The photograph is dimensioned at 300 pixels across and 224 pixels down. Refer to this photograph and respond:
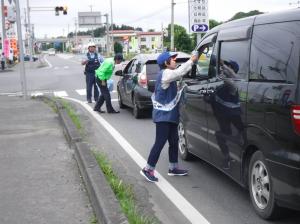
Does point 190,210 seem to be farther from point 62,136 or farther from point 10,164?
point 62,136

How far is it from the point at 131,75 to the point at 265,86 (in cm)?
836

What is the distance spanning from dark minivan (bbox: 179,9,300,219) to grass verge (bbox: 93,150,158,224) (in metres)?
1.10

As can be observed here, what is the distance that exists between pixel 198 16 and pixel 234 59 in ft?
38.0

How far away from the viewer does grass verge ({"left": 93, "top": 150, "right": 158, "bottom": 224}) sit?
4621 mm

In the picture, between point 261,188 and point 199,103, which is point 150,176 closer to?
point 199,103

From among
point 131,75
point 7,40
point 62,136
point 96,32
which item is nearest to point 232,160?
point 62,136

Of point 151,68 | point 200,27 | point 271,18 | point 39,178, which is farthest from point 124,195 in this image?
point 200,27

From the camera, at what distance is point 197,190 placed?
607cm

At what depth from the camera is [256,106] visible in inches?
186

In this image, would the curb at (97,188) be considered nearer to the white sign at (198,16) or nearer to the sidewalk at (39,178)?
the sidewalk at (39,178)

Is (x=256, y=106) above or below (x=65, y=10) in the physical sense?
below

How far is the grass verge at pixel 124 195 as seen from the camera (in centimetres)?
462

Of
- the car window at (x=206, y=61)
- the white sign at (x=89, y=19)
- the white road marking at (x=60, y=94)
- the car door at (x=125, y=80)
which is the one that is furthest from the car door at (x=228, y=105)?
the white sign at (x=89, y=19)

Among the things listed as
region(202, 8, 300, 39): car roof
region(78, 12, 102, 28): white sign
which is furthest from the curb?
region(78, 12, 102, 28): white sign
